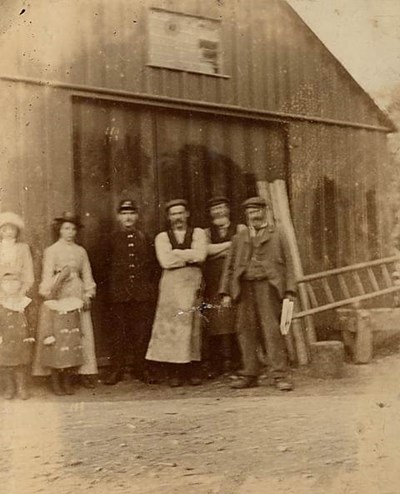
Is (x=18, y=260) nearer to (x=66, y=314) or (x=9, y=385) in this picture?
(x=66, y=314)

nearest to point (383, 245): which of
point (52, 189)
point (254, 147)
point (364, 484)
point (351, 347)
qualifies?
point (351, 347)

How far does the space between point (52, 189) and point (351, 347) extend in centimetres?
Result: 140

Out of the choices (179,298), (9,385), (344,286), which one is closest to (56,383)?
(9,385)

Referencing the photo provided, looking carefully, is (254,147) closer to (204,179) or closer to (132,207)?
Answer: (204,179)

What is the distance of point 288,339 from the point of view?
10.7ft

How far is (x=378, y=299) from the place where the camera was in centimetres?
339

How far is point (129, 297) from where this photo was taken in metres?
3.14

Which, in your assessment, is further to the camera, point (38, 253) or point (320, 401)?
point (320, 401)

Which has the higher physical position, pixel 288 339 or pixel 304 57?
pixel 304 57

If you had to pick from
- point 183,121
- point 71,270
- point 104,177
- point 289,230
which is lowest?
point 71,270

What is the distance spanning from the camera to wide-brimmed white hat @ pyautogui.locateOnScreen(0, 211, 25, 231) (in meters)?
3.04

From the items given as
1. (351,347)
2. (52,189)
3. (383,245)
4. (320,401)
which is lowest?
(320,401)

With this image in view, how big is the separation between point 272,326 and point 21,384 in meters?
1.03

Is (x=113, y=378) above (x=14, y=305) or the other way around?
the other way around
